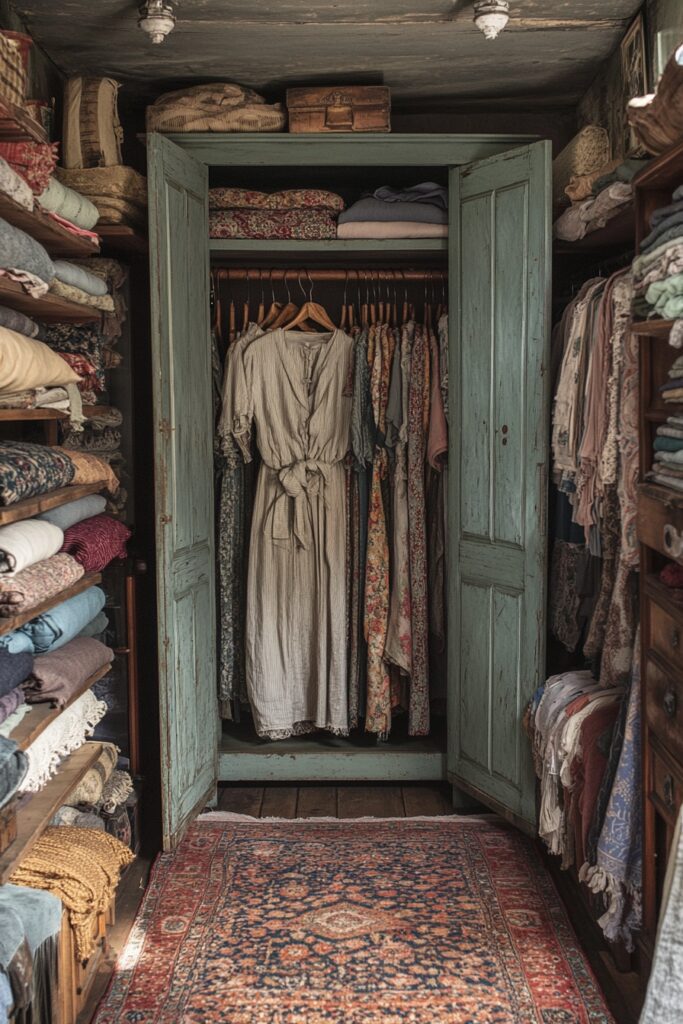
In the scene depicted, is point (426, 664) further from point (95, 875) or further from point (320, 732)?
point (95, 875)

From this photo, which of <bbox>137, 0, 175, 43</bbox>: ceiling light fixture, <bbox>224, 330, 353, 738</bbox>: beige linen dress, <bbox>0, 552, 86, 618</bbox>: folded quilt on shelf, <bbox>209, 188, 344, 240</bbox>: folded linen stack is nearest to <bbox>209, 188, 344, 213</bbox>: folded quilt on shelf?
<bbox>209, 188, 344, 240</bbox>: folded linen stack

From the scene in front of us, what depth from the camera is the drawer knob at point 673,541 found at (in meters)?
2.24

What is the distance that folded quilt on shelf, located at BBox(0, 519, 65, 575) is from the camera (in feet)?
7.88

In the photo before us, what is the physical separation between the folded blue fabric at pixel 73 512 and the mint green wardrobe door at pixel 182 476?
0.29 meters

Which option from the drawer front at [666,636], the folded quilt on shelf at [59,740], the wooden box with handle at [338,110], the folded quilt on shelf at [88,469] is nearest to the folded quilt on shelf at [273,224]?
the wooden box with handle at [338,110]

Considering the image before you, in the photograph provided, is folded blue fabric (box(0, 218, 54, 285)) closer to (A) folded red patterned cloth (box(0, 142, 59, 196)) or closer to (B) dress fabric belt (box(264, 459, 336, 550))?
(A) folded red patterned cloth (box(0, 142, 59, 196))

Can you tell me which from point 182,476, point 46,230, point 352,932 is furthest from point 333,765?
point 46,230

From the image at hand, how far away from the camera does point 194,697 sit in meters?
3.81

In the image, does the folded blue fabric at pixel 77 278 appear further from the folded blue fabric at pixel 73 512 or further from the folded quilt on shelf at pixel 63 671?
the folded quilt on shelf at pixel 63 671

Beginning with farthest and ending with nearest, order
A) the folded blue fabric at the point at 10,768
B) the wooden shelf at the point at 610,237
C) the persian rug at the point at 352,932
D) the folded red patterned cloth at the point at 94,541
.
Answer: the wooden shelf at the point at 610,237
the folded red patterned cloth at the point at 94,541
the persian rug at the point at 352,932
the folded blue fabric at the point at 10,768

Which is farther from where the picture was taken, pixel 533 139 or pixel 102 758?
A: pixel 533 139

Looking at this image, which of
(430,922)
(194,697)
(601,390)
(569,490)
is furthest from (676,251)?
(194,697)

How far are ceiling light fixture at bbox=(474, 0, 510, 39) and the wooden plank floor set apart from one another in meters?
2.68

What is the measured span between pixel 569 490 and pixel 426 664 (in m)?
1.17
